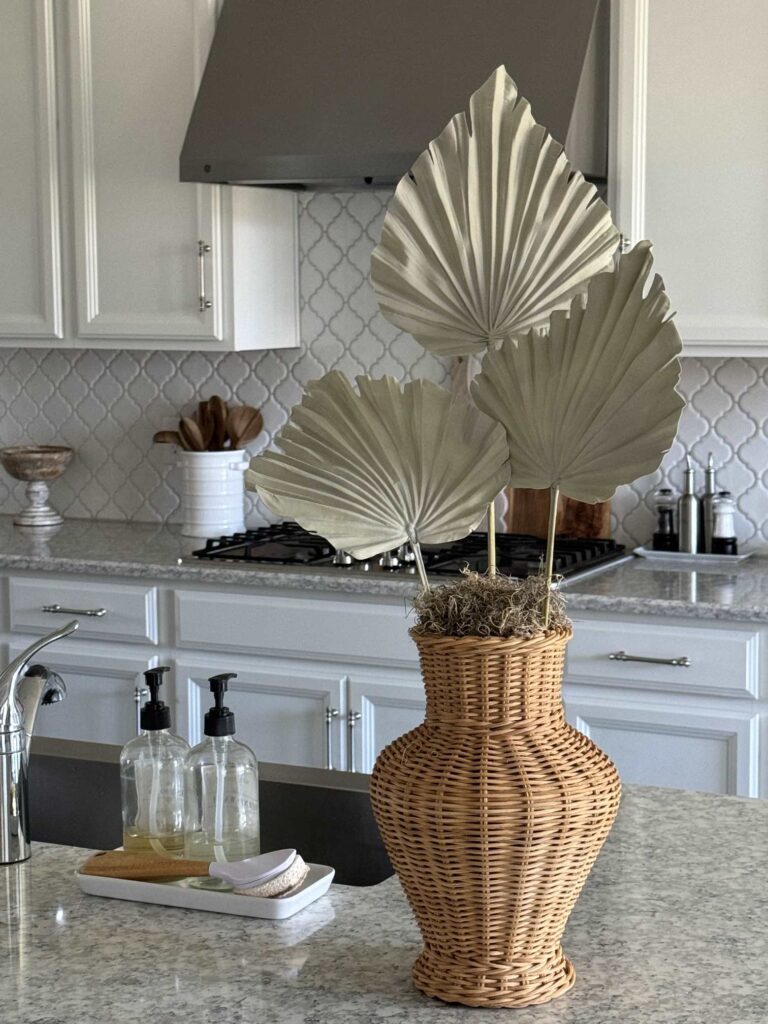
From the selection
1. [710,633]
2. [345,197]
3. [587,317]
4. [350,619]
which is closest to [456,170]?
[587,317]

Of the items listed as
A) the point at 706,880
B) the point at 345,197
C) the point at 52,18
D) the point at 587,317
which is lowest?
the point at 706,880

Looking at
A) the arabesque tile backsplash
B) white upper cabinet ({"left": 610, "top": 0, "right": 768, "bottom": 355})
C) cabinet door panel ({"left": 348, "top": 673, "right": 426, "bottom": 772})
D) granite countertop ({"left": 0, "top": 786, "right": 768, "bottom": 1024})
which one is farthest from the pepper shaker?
granite countertop ({"left": 0, "top": 786, "right": 768, "bottom": 1024})

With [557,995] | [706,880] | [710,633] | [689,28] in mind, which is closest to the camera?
[557,995]

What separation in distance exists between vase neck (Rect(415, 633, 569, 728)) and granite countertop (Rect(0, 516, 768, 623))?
1870 mm

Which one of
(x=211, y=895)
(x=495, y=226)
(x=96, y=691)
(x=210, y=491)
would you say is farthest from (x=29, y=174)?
(x=495, y=226)

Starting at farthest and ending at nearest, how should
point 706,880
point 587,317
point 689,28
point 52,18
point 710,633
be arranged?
point 52,18 → point 689,28 → point 710,633 → point 706,880 → point 587,317

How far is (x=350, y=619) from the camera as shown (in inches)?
129

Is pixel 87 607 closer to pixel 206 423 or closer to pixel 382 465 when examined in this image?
pixel 206 423

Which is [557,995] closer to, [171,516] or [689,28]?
[689,28]

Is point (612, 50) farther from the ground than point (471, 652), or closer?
farther from the ground

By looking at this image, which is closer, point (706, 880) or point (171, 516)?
point (706, 880)

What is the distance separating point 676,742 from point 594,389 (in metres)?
2.04

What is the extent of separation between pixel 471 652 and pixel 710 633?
192cm

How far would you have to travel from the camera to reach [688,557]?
348cm
